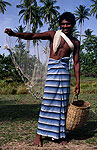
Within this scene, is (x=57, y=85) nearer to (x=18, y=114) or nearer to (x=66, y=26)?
(x=66, y=26)

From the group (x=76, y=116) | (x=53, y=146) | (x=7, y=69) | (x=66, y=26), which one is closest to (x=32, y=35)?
(x=66, y=26)

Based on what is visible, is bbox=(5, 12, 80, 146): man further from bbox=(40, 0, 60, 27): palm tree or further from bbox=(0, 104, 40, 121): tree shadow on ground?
bbox=(40, 0, 60, 27): palm tree

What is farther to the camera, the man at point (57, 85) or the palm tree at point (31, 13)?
the palm tree at point (31, 13)

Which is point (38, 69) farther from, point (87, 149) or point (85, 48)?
point (85, 48)

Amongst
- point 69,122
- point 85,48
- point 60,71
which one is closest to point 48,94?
point 60,71

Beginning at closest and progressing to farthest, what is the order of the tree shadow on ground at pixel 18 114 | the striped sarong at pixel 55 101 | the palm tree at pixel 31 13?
the striped sarong at pixel 55 101
the tree shadow on ground at pixel 18 114
the palm tree at pixel 31 13

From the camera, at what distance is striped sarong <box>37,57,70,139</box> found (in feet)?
10.8

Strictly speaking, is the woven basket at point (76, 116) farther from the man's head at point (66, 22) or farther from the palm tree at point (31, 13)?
the palm tree at point (31, 13)

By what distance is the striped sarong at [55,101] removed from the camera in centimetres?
329

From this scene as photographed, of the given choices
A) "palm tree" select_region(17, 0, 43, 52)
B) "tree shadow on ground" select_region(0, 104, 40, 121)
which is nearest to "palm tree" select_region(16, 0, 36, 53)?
"palm tree" select_region(17, 0, 43, 52)

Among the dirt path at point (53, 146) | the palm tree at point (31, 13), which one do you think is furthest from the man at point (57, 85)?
the palm tree at point (31, 13)

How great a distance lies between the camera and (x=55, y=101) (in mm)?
→ 3291

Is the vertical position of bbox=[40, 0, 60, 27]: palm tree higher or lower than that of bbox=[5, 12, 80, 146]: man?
higher

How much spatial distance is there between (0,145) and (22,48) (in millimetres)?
2556
